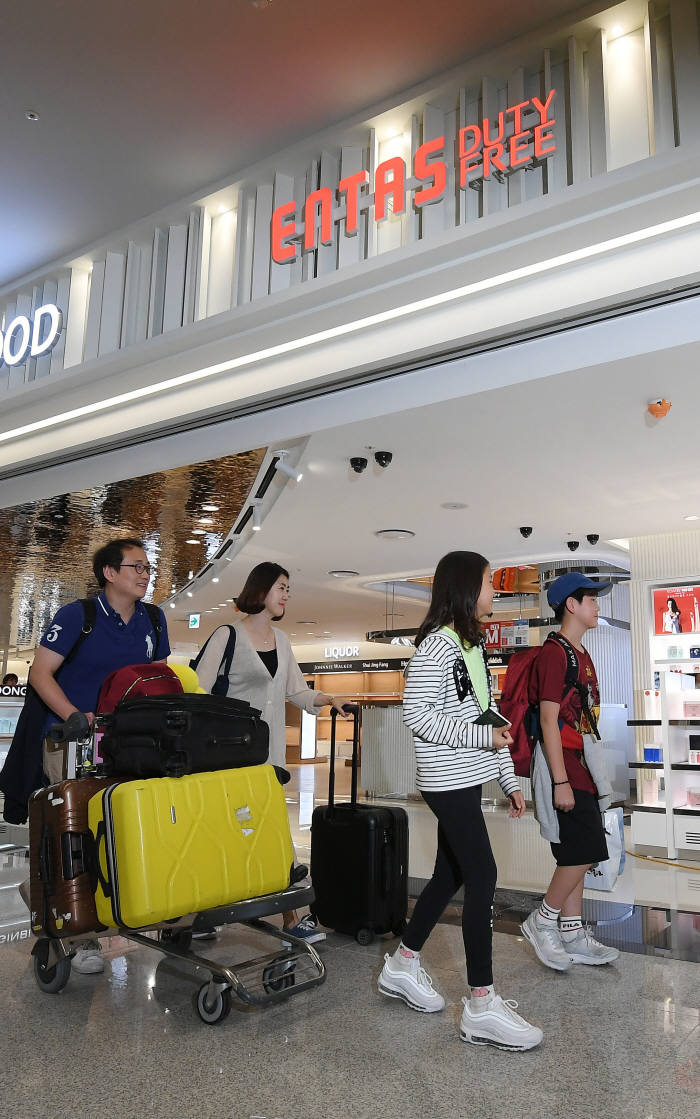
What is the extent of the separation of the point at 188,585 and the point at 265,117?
7190mm

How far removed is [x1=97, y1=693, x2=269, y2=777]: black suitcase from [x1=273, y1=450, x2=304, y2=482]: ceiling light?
11.2ft

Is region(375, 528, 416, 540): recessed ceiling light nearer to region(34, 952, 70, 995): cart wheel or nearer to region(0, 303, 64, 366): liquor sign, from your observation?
region(0, 303, 64, 366): liquor sign

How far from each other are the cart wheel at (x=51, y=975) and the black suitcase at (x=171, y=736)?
705 millimetres

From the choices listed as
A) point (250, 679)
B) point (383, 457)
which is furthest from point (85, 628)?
point (383, 457)

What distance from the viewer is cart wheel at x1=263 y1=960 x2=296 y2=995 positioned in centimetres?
255

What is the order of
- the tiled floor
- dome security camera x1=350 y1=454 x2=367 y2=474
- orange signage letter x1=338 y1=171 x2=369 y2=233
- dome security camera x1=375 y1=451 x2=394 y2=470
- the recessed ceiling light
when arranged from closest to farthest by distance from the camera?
the tiled floor
orange signage letter x1=338 y1=171 x2=369 y2=233
dome security camera x1=375 y1=451 x2=394 y2=470
dome security camera x1=350 y1=454 x2=367 y2=474
the recessed ceiling light

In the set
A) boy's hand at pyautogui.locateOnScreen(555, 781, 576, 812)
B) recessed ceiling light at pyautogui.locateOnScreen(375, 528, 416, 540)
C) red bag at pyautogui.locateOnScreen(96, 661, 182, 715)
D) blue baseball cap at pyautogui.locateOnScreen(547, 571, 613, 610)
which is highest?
recessed ceiling light at pyautogui.locateOnScreen(375, 528, 416, 540)

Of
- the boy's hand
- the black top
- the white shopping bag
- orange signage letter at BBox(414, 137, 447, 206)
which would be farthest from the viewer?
orange signage letter at BBox(414, 137, 447, 206)

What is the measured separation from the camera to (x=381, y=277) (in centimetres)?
429

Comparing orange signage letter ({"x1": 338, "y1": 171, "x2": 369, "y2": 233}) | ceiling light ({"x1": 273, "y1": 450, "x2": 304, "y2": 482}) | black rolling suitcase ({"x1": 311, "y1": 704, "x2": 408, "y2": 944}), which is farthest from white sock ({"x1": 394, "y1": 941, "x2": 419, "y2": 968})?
ceiling light ({"x1": 273, "y1": 450, "x2": 304, "y2": 482})

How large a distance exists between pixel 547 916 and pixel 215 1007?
1.25 m

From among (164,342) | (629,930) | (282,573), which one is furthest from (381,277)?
(629,930)

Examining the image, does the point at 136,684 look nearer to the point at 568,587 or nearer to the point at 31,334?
the point at 568,587

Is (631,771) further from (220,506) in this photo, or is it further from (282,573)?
(282,573)
